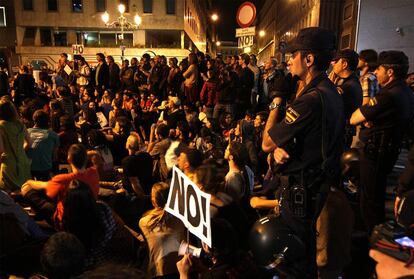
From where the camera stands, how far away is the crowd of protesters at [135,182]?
8.97 ft

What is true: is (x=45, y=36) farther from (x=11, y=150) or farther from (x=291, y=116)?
(x=291, y=116)

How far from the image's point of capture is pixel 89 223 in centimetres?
344

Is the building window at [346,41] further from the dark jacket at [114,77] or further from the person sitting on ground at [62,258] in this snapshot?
the person sitting on ground at [62,258]

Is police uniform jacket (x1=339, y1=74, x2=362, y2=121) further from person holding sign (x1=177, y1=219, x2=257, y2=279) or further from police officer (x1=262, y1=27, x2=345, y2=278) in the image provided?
person holding sign (x1=177, y1=219, x2=257, y2=279)

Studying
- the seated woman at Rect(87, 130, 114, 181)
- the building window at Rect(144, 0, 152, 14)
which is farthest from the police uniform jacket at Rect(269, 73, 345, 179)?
the building window at Rect(144, 0, 152, 14)

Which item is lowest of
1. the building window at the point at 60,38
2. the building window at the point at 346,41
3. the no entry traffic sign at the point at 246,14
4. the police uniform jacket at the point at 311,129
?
the police uniform jacket at the point at 311,129

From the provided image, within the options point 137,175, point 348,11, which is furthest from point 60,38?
point 137,175

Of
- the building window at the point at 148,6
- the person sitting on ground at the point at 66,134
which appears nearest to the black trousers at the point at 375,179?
the person sitting on ground at the point at 66,134

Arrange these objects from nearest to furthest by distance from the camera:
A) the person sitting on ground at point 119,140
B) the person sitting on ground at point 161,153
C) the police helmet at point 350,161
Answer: the police helmet at point 350,161 < the person sitting on ground at point 161,153 < the person sitting on ground at point 119,140

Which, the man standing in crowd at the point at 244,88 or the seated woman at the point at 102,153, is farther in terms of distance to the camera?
the man standing in crowd at the point at 244,88

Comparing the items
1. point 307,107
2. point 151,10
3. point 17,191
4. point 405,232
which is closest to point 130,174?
point 17,191

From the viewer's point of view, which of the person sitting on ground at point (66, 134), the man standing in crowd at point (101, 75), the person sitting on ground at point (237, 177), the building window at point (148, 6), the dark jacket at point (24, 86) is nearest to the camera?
the person sitting on ground at point (237, 177)

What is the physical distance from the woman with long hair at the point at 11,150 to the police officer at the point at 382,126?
4.47 metres

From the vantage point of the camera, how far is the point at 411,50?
9.11 meters
